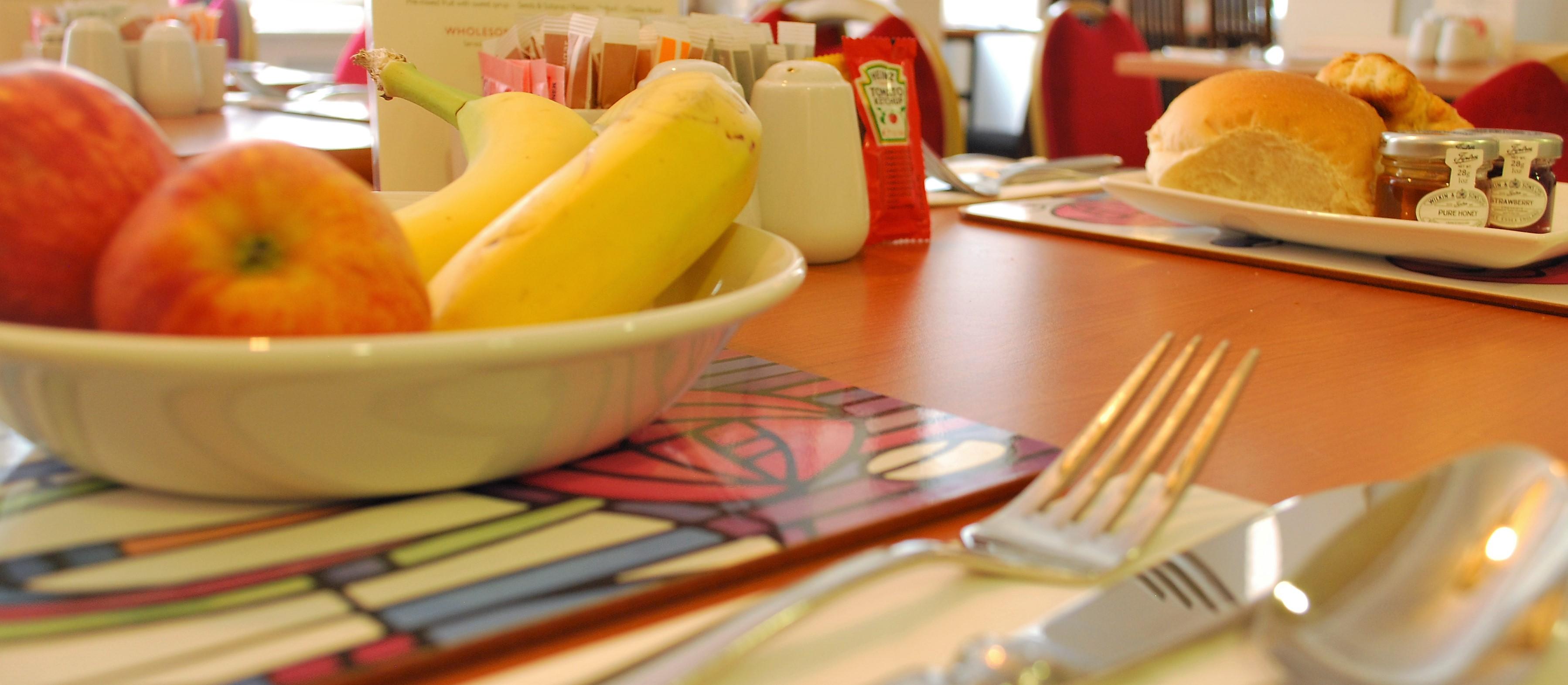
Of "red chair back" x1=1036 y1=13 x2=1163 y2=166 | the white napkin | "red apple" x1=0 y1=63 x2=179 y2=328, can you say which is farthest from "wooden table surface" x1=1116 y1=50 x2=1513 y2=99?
"red apple" x1=0 y1=63 x2=179 y2=328

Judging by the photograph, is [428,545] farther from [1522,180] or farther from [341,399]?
[1522,180]

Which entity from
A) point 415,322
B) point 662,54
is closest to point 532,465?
point 415,322

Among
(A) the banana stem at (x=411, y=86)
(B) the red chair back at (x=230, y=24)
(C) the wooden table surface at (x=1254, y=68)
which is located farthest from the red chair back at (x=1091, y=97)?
(B) the red chair back at (x=230, y=24)

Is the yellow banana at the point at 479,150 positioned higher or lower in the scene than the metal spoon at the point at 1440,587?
higher

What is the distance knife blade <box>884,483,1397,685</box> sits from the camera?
244mm

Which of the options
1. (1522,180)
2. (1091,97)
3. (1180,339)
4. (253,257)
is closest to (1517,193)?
(1522,180)

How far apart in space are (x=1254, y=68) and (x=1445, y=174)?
2.16 m

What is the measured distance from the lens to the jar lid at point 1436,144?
2.32ft

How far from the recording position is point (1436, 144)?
72 cm

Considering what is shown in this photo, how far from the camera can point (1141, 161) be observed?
7.15 ft

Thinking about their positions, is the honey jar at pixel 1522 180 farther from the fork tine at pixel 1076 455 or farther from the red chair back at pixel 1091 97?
the red chair back at pixel 1091 97

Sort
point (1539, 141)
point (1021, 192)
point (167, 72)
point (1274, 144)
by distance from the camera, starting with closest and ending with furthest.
→ point (1539, 141) → point (1274, 144) → point (1021, 192) → point (167, 72)

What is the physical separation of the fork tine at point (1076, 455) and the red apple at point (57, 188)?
0.28 meters

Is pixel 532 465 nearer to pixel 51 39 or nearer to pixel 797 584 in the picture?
pixel 797 584
